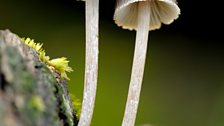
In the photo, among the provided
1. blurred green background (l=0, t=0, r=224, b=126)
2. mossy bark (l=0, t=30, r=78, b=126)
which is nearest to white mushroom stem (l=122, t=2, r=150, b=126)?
mossy bark (l=0, t=30, r=78, b=126)

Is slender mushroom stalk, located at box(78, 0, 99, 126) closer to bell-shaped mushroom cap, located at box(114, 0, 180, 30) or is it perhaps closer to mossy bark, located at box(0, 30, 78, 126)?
bell-shaped mushroom cap, located at box(114, 0, 180, 30)

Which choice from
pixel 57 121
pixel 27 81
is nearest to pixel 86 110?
pixel 57 121

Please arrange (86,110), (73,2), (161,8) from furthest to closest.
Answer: (73,2) < (161,8) < (86,110)

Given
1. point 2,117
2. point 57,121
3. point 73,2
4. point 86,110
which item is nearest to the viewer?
point 2,117

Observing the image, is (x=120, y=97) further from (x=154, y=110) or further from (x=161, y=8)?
(x=161, y=8)

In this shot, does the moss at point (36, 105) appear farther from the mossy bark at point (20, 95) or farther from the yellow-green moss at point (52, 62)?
the yellow-green moss at point (52, 62)

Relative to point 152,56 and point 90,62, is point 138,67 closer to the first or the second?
point 90,62
